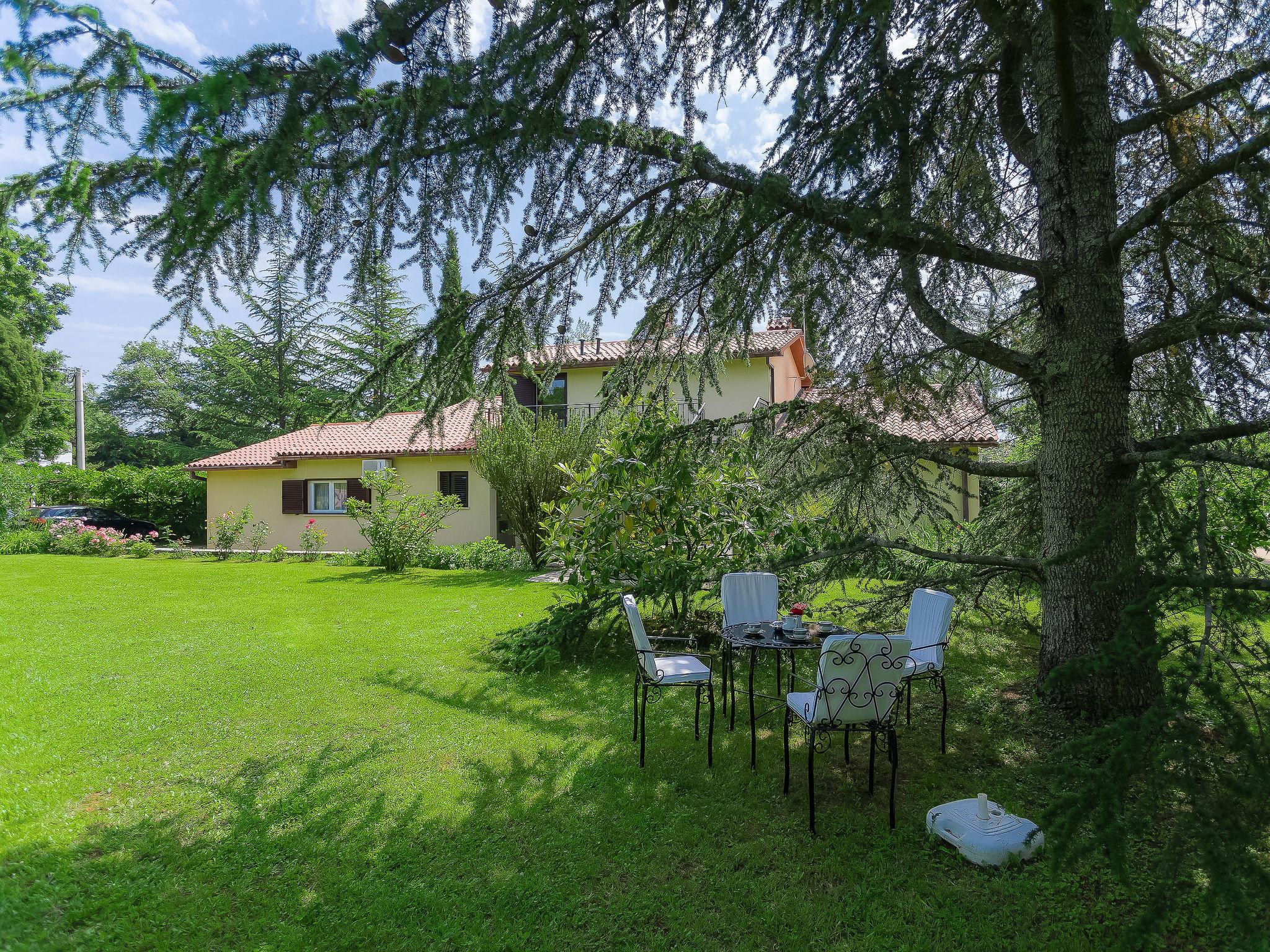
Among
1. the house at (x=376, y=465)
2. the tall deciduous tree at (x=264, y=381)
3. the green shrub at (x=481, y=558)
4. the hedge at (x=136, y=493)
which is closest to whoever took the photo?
the green shrub at (x=481, y=558)

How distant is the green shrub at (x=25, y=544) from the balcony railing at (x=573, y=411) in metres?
14.4

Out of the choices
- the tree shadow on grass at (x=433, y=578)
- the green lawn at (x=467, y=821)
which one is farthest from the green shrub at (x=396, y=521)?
the green lawn at (x=467, y=821)

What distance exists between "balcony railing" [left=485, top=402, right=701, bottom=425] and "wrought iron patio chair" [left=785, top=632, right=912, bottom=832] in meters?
2.18

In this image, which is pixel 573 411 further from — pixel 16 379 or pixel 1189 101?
pixel 1189 101

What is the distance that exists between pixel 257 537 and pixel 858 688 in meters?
18.7

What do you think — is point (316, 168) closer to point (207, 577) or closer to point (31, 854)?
point (31, 854)

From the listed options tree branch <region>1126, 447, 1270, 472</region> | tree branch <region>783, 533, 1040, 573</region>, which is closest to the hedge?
tree branch <region>783, 533, 1040, 573</region>

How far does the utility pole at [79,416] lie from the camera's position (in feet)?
88.5

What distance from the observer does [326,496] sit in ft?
67.1

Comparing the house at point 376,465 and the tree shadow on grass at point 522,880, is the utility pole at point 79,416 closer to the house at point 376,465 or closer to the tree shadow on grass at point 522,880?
the house at point 376,465

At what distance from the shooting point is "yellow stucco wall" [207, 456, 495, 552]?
19000 millimetres

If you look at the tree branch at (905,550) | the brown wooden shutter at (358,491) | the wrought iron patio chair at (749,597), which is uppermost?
the brown wooden shutter at (358,491)

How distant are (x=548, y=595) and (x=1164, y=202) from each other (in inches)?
359

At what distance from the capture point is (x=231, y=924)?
9.17 feet
